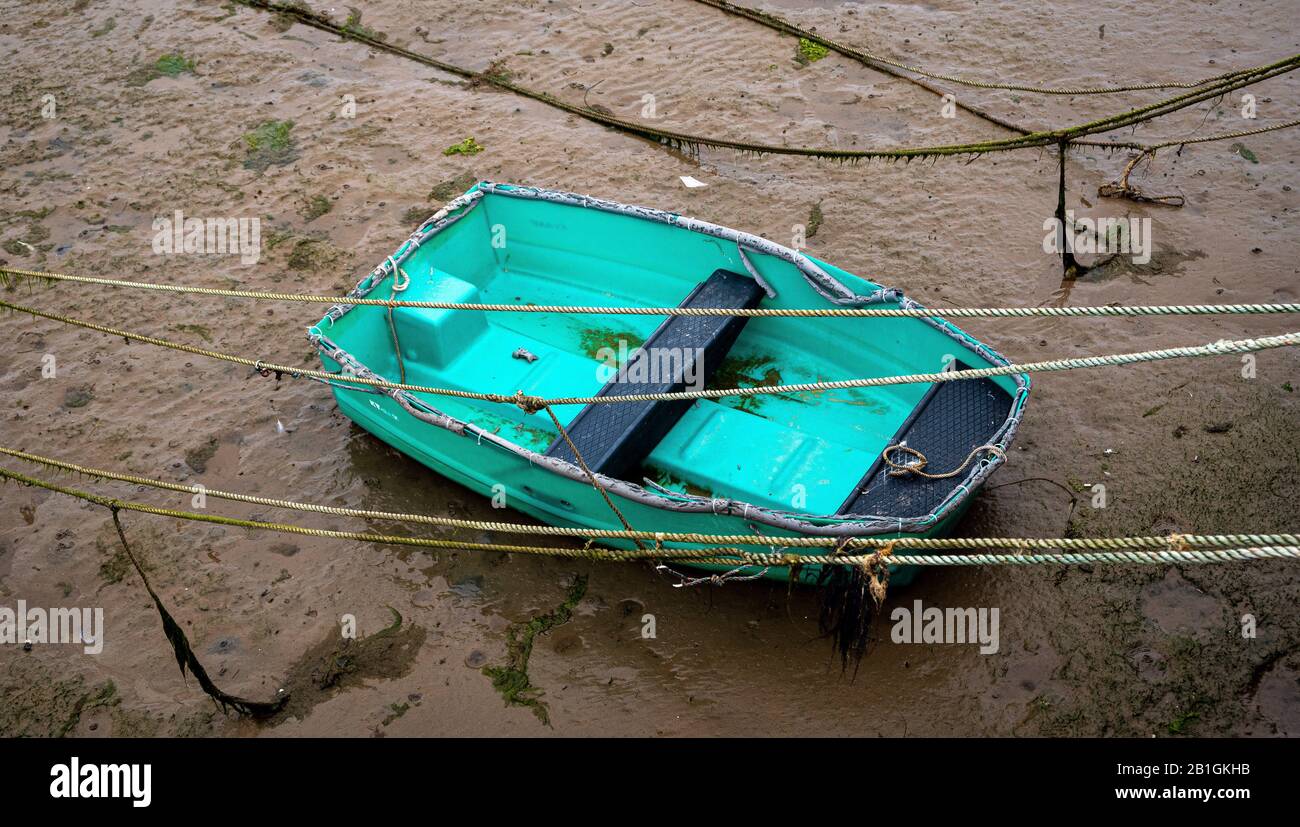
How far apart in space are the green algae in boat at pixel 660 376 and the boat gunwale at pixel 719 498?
1 centimetres

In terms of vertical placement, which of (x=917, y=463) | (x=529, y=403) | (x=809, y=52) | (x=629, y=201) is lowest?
(x=917, y=463)

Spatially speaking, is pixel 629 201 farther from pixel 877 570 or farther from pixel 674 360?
pixel 877 570

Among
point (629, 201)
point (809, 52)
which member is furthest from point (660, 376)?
point (809, 52)

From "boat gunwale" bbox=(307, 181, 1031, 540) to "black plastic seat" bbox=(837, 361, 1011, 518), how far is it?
10 centimetres

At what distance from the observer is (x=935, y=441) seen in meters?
5.90

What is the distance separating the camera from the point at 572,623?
20.5 ft

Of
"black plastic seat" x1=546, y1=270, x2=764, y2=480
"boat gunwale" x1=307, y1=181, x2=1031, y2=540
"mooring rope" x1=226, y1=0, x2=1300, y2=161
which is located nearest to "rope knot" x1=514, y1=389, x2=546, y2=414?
"boat gunwale" x1=307, y1=181, x2=1031, y2=540

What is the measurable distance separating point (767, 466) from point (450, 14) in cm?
798

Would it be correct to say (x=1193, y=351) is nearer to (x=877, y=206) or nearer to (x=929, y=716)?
(x=929, y=716)

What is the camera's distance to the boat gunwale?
531 cm

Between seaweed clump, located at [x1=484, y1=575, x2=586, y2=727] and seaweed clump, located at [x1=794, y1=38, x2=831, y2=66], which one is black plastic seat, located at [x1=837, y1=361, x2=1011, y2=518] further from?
seaweed clump, located at [x1=794, y1=38, x2=831, y2=66]

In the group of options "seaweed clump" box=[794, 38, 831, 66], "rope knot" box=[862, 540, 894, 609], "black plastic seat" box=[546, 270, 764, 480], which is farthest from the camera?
"seaweed clump" box=[794, 38, 831, 66]

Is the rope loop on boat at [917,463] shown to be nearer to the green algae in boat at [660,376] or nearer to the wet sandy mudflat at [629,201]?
the green algae in boat at [660,376]

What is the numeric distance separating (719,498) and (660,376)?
0.98 metres
